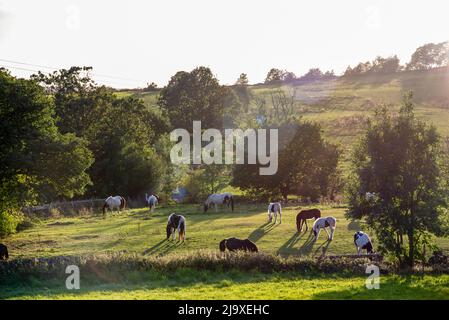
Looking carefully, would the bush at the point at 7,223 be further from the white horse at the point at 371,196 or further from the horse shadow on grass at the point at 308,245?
the white horse at the point at 371,196

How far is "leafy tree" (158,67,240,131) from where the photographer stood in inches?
4213

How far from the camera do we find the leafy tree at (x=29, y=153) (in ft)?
122

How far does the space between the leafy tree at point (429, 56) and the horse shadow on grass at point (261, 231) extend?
512 ft

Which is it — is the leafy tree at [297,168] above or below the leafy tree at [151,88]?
below

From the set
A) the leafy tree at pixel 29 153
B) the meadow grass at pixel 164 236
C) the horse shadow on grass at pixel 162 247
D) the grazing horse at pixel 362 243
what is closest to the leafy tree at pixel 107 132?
the meadow grass at pixel 164 236

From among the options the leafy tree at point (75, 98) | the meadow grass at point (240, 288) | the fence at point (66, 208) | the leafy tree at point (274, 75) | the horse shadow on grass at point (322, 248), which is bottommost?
the fence at point (66, 208)

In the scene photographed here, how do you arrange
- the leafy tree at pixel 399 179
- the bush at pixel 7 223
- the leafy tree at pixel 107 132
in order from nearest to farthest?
1. the leafy tree at pixel 399 179
2. the bush at pixel 7 223
3. the leafy tree at pixel 107 132

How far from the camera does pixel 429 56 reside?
179750 millimetres

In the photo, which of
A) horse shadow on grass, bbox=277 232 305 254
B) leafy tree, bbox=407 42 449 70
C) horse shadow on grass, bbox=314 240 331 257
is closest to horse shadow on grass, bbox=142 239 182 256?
horse shadow on grass, bbox=277 232 305 254

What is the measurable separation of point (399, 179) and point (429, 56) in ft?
562

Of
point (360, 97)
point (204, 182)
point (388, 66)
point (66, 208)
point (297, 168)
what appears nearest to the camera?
point (66, 208)

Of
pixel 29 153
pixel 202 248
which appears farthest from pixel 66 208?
pixel 202 248

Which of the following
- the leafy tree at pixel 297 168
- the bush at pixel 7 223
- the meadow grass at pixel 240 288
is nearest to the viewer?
the meadow grass at pixel 240 288

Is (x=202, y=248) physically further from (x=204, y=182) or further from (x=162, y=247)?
(x=204, y=182)
